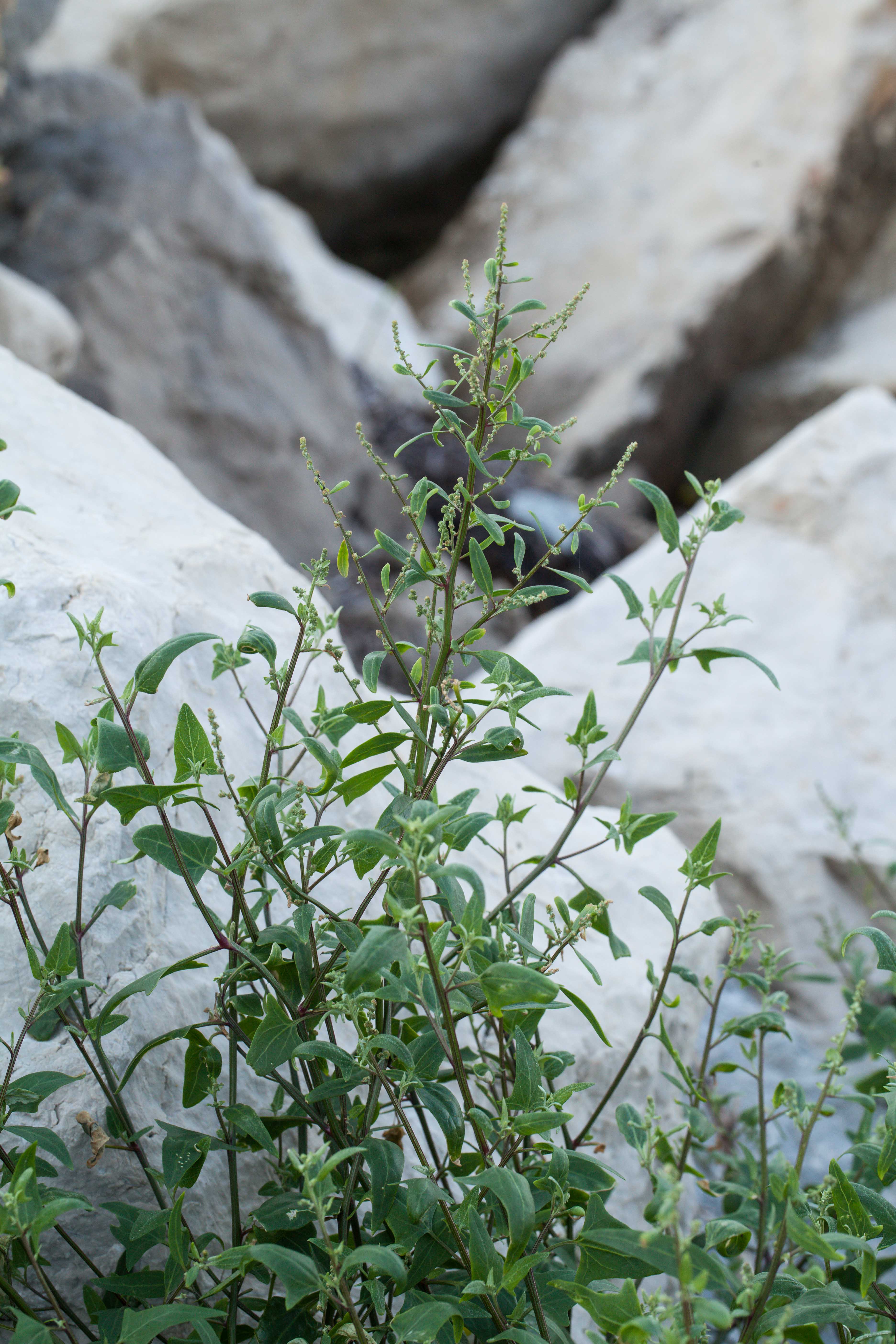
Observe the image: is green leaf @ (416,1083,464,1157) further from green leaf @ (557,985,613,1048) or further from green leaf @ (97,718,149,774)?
green leaf @ (97,718,149,774)

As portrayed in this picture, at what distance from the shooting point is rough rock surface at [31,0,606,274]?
5.65 m

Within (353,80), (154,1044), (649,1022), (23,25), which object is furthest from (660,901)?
(353,80)

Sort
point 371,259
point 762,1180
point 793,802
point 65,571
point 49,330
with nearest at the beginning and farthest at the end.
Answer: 1. point 762,1180
2. point 65,571
3. point 793,802
4. point 49,330
5. point 371,259

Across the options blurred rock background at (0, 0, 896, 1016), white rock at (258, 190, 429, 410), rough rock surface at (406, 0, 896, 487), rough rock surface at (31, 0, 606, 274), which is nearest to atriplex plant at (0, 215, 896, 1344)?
blurred rock background at (0, 0, 896, 1016)

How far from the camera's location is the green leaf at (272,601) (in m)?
0.82

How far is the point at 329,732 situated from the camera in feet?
2.83

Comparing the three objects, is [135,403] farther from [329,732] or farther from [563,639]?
[329,732]

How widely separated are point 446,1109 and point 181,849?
0.93ft

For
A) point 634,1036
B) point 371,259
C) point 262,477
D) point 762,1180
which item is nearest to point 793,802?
point 634,1036

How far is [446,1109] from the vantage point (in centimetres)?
79

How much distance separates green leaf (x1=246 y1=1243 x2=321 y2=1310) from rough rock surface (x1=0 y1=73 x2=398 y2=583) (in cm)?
277

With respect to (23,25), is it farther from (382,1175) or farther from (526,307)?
(382,1175)

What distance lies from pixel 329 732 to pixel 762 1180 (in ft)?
1.60

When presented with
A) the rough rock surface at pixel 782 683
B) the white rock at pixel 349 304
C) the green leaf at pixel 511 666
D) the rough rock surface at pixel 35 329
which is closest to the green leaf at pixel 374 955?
the green leaf at pixel 511 666
